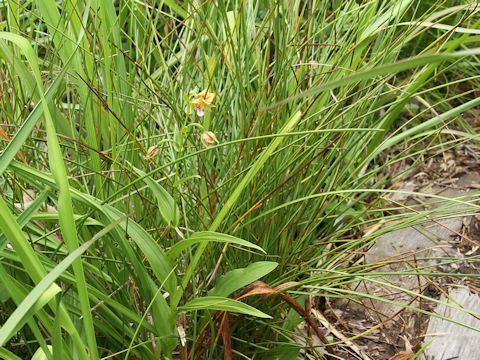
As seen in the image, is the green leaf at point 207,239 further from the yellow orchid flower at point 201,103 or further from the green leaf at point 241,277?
the yellow orchid flower at point 201,103

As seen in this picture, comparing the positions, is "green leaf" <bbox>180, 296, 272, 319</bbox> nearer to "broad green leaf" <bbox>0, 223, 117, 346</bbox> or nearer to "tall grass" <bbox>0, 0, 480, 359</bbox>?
"tall grass" <bbox>0, 0, 480, 359</bbox>

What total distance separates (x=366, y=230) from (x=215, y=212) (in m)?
0.84

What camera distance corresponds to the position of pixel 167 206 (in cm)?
142

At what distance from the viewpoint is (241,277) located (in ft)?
4.86

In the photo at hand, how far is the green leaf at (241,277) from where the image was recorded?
1.45 metres

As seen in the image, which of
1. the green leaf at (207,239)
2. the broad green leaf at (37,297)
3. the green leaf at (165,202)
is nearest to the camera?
the broad green leaf at (37,297)

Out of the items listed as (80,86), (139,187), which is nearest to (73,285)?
(139,187)

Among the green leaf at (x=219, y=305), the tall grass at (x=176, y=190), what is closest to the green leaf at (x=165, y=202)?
the tall grass at (x=176, y=190)

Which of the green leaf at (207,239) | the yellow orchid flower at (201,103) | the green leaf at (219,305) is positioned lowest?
the green leaf at (219,305)

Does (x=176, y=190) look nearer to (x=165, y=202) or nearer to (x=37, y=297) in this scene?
(x=165, y=202)

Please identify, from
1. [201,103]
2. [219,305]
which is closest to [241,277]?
[219,305]

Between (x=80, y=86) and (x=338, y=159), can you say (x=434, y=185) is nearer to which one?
(x=338, y=159)

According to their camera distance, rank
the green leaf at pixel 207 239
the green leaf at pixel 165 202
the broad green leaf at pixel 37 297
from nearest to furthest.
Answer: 1. the broad green leaf at pixel 37 297
2. the green leaf at pixel 207 239
3. the green leaf at pixel 165 202

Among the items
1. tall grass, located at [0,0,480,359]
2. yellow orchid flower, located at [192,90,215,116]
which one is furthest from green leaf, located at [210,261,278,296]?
yellow orchid flower, located at [192,90,215,116]
